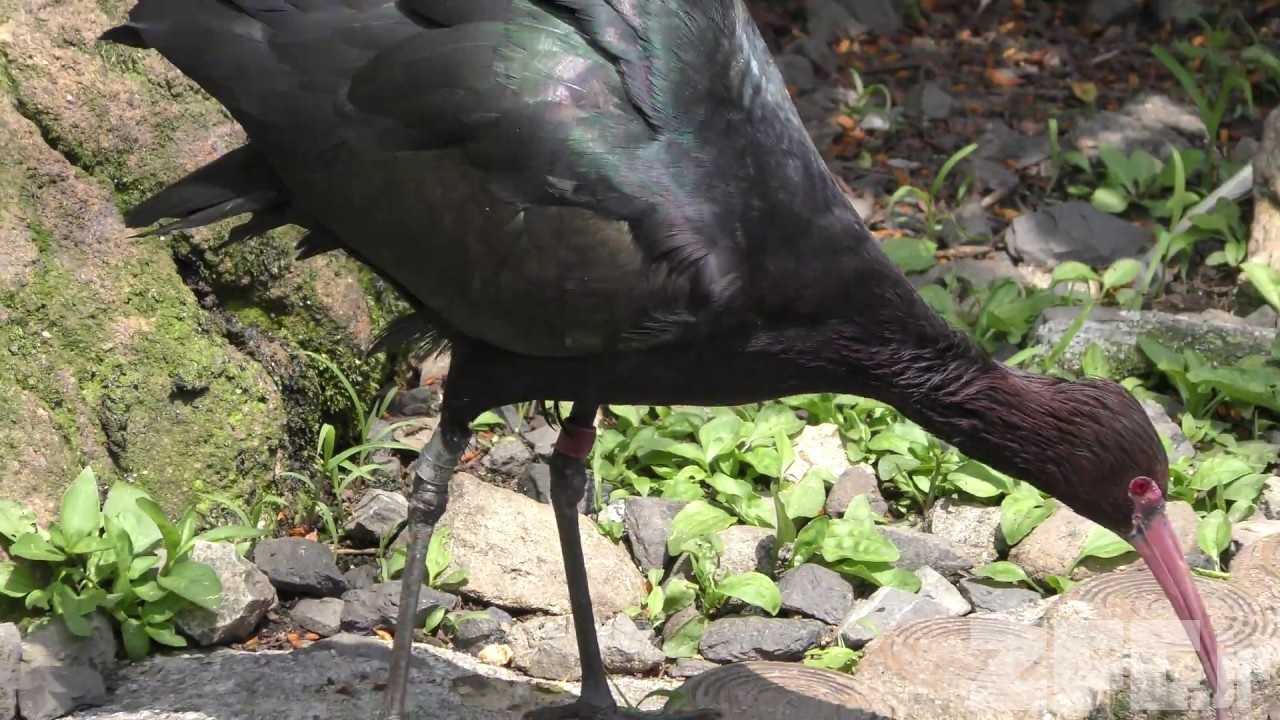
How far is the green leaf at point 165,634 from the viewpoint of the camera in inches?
178

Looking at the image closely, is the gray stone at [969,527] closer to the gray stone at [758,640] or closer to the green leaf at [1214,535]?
the green leaf at [1214,535]

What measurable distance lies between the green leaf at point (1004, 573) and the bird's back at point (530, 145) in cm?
159

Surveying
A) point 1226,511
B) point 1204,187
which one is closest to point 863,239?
point 1226,511

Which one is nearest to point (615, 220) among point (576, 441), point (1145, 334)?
point (576, 441)

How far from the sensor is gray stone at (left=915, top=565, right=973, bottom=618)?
4.95 metres

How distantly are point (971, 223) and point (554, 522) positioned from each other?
3.13 metres

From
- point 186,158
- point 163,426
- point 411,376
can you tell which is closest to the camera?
point 163,426

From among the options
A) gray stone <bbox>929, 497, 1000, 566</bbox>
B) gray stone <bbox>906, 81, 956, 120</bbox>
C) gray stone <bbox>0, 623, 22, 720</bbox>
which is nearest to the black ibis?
gray stone <bbox>0, 623, 22, 720</bbox>

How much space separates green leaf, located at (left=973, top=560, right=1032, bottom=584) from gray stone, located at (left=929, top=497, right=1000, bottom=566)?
14 cm

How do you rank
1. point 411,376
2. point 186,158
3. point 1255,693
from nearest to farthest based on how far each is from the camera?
point 1255,693 → point 186,158 → point 411,376

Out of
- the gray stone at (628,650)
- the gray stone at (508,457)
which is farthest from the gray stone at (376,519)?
the gray stone at (628,650)

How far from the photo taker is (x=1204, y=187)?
7.53 meters

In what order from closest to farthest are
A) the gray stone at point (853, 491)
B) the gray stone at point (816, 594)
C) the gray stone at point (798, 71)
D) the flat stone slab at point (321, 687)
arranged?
the flat stone slab at point (321, 687), the gray stone at point (816, 594), the gray stone at point (853, 491), the gray stone at point (798, 71)

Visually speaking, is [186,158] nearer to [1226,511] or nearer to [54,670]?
[54,670]
